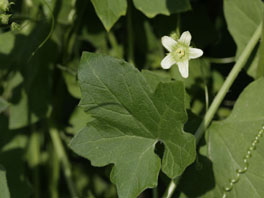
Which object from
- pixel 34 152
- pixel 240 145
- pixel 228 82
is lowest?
pixel 34 152

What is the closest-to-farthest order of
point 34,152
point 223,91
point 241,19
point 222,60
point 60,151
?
point 223,91 < point 241,19 < point 222,60 < point 60,151 < point 34,152

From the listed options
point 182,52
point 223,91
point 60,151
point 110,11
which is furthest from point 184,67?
point 60,151

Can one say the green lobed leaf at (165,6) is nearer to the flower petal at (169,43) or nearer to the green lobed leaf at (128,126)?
the flower petal at (169,43)

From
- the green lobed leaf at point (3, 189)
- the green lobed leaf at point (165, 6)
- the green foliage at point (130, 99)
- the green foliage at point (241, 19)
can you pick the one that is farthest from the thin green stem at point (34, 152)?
the green foliage at point (241, 19)

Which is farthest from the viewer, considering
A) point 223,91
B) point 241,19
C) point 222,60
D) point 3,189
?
point 222,60

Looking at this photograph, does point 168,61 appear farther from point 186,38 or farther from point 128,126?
point 128,126

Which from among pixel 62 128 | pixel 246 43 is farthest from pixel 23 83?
pixel 246 43
